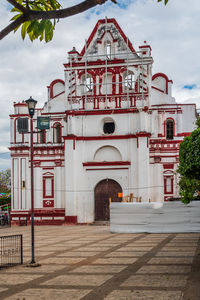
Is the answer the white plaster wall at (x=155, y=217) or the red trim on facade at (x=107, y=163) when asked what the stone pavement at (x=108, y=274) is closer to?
the white plaster wall at (x=155, y=217)

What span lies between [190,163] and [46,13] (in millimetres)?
10328

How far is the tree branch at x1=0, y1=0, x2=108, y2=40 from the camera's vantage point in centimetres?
419

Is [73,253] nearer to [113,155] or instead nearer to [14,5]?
[14,5]

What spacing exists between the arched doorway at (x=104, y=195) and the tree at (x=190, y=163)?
2464 cm

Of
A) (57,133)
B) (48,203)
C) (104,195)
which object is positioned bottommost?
(48,203)

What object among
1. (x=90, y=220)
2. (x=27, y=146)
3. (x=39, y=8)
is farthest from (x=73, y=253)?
(x=27, y=146)

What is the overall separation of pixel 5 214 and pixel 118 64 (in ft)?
57.8

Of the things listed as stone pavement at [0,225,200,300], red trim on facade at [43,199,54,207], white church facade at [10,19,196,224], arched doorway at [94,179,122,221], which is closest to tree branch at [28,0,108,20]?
stone pavement at [0,225,200,300]

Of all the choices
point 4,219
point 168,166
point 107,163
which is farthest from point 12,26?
point 4,219

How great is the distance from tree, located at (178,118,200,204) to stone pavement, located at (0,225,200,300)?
8.16 feet

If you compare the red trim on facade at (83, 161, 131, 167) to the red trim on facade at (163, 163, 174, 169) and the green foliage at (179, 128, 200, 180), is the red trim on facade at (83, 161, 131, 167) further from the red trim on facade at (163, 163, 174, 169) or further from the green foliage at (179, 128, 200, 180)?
the green foliage at (179, 128, 200, 180)

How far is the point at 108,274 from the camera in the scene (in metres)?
14.0

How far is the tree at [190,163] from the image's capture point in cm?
→ 1377

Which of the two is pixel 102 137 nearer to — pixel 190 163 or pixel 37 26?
pixel 190 163
